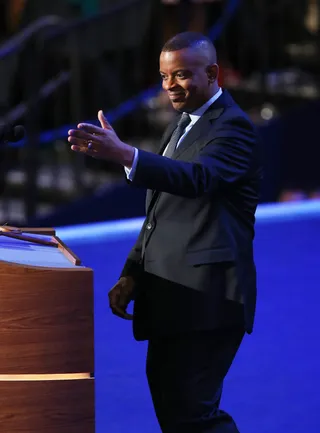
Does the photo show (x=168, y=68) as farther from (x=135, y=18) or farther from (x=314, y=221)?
(x=135, y=18)

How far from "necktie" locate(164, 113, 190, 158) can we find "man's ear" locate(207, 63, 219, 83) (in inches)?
7.5

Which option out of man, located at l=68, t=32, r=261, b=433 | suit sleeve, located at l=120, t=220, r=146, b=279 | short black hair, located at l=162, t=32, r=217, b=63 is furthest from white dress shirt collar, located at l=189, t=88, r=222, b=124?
suit sleeve, located at l=120, t=220, r=146, b=279

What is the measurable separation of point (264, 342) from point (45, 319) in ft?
5.99

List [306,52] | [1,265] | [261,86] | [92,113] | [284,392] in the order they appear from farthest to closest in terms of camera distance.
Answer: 1. [306,52]
2. [261,86]
3. [92,113]
4. [284,392]
5. [1,265]

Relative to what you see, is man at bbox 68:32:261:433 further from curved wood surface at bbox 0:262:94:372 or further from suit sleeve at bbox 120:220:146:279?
curved wood surface at bbox 0:262:94:372

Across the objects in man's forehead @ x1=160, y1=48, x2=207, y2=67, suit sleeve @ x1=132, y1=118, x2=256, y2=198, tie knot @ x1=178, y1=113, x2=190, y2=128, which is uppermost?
man's forehead @ x1=160, y1=48, x2=207, y2=67

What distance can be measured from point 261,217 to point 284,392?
71cm

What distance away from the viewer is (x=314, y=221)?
4.56 metres

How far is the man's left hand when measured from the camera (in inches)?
Answer: 109

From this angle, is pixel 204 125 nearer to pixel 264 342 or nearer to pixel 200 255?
pixel 200 255

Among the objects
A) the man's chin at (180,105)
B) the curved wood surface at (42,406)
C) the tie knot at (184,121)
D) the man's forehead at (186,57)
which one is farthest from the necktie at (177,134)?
A: the curved wood surface at (42,406)


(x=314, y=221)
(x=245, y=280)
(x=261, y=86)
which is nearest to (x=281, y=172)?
(x=261, y=86)

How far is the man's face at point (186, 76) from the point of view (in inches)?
121

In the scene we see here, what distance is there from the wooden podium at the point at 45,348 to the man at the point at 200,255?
405 mm
